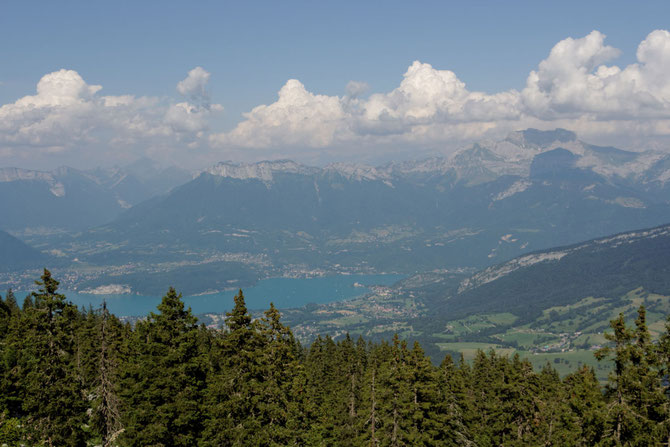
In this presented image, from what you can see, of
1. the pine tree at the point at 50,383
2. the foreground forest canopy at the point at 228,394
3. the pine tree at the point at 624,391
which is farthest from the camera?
the pine tree at the point at 50,383

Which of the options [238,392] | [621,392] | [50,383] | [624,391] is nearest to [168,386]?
[238,392]

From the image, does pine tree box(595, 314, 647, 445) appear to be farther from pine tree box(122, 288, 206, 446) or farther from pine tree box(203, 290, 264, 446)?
pine tree box(122, 288, 206, 446)

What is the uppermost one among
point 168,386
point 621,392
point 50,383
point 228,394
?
point 50,383

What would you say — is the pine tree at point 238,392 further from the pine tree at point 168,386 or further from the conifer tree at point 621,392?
the conifer tree at point 621,392

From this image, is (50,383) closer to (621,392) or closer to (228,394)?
(228,394)

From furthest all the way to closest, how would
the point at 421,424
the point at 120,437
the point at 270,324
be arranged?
the point at 421,424 < the point at 270,324 < the point at 120,437

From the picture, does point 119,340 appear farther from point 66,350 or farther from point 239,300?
point 239,300

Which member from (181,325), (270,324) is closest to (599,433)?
(270,324)

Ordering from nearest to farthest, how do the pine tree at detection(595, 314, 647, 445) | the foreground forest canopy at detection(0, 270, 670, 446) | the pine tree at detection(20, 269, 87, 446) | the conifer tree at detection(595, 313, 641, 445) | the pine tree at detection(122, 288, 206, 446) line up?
the pine tree at detection(595, 314, 647, 445) < the conifer tree at detection(595, 313, 641, 445) < the foreground forest canopy at detection(0, 270, 670, 446) < the pine tree at detection(122, 288, 206, 446) < the pine tree at detection(20, 269, 87, 446)

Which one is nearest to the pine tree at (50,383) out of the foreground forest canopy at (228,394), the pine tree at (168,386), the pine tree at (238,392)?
the foreground forest canopy at (228,394)

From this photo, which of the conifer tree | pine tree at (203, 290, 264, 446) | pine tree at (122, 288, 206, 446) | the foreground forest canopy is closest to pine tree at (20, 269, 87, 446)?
the foreground forest canopy

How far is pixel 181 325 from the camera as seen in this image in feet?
96.2

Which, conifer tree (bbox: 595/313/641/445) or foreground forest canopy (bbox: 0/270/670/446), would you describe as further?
foreground forest canopy (bbox: 0/270/670/446)

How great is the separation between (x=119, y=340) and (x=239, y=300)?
29746 millimetres
